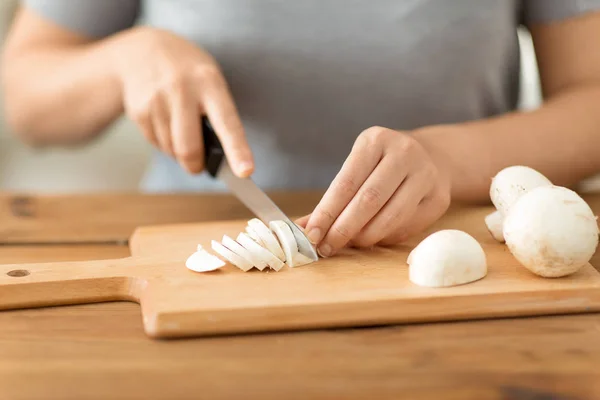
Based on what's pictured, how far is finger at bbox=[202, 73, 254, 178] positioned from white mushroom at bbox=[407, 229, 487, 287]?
0.25 metres

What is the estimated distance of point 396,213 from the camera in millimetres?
876

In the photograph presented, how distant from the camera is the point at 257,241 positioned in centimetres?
87

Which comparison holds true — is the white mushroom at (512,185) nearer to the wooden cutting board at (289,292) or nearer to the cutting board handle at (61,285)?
the wooden cutting board at (289,292)

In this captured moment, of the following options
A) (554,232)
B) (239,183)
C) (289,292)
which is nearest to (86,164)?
(239,183)

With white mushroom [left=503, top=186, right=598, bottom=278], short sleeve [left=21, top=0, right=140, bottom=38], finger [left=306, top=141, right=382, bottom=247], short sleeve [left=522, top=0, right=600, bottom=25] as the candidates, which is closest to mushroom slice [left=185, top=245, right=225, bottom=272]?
finger [left=306, top=141, right=382, bottom=247]

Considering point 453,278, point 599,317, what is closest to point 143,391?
point 453,278

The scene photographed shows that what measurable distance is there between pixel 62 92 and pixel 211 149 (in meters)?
0.37

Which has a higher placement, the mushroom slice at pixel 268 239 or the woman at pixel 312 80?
the woman at pixel 312 80

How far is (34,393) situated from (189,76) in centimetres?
50

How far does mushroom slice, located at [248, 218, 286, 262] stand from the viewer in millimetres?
855

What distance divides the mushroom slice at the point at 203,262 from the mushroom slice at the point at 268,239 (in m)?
0.06

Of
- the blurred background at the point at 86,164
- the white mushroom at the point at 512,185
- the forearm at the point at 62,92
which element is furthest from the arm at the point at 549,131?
the blurred background at the point at 86,164

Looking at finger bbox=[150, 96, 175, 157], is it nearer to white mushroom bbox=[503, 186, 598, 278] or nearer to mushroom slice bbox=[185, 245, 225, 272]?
mushroom slice bbox=[185, 245, 225, 272]

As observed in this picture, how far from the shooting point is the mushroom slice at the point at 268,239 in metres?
0.86
